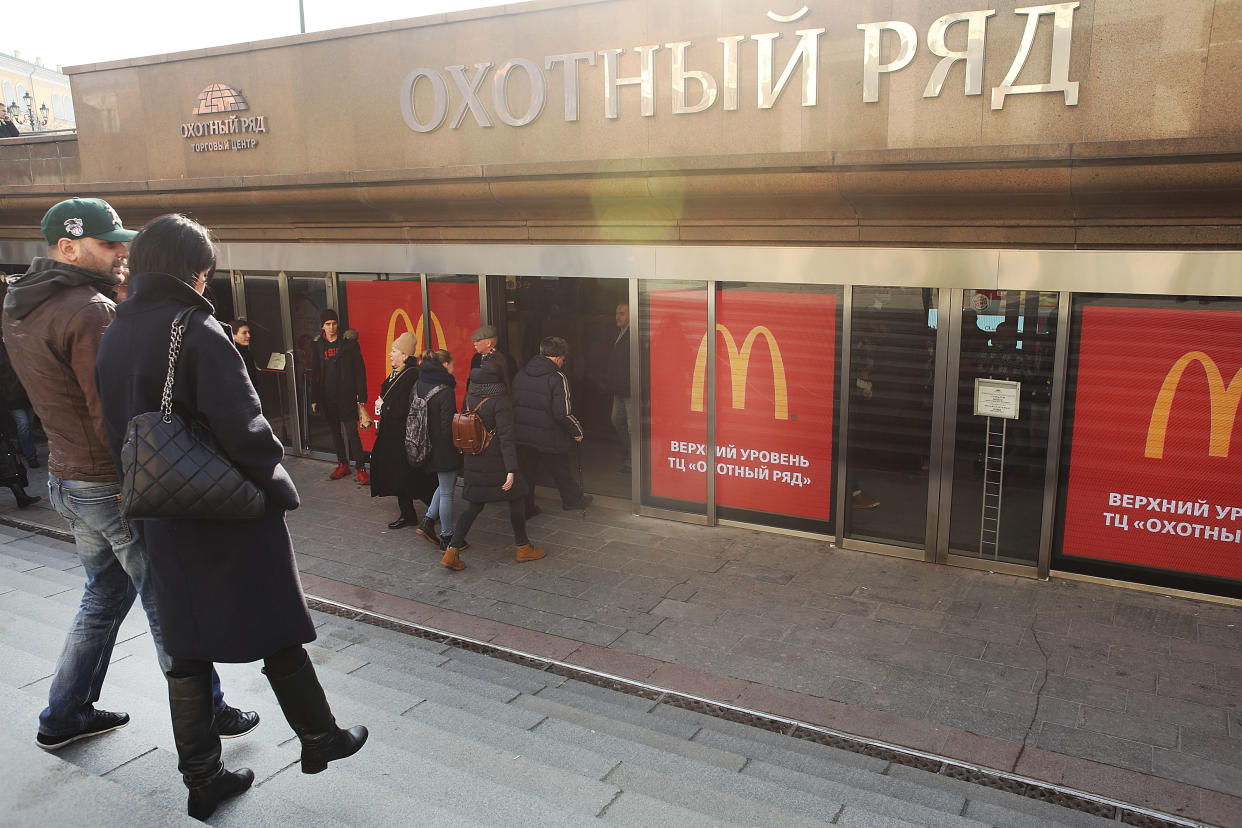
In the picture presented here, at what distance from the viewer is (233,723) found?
11.6 ft

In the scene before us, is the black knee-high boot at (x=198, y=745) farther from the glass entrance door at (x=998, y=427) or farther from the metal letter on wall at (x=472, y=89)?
the metal letter on wall at (x=472, y=89)

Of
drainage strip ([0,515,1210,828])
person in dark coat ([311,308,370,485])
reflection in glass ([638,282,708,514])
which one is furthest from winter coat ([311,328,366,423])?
drainage strip ([0,515,1210,828])

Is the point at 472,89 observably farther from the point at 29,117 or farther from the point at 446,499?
the point at 29,117

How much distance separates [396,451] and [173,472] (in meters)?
5.58

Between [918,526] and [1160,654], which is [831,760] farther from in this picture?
[918,526]

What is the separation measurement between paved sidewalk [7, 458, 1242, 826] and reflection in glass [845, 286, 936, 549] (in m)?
0.36

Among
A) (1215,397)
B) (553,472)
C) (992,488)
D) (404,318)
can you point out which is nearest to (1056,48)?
(1215,397)

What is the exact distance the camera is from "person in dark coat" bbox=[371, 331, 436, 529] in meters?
8.06

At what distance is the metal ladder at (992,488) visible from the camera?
23.3 ft

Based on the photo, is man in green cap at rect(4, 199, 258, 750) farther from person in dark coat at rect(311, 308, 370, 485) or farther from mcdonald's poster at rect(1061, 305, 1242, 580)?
person in dark coat at rect(311, 308, 370, 485)

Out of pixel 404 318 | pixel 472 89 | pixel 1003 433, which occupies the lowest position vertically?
pixel 1003 433

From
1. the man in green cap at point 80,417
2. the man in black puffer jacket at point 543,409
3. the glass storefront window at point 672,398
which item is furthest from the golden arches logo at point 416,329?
the man in green cap at point 80,417

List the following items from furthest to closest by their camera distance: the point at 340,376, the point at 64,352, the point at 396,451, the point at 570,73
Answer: the point at 340,376 → the point at 396,451 → the point at 570,73 → the point at 64,352

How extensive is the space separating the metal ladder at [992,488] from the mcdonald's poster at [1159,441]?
496 millimetres
